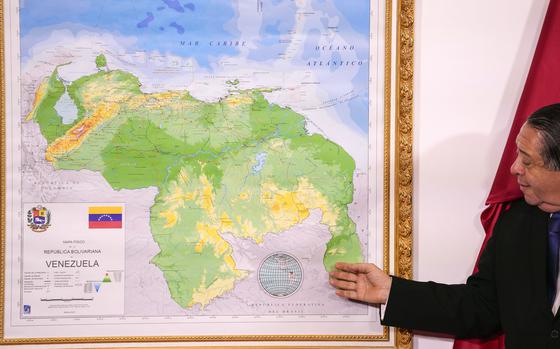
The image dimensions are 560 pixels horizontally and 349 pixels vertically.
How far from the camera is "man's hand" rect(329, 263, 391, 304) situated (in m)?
1.82

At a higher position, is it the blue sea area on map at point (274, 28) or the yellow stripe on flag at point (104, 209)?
the blue sea area on map at point (274, 28)

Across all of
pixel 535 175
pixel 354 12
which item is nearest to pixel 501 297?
pixel 535 175

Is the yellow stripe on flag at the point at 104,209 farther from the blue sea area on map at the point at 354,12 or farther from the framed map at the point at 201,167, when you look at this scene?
the blue sea area on map at the point at 354,12

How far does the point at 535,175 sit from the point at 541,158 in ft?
0.18

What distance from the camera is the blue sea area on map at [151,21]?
5.96ft

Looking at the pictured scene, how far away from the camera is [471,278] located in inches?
71.1

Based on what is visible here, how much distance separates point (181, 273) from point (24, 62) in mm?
879

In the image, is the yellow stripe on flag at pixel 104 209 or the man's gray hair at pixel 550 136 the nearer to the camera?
the man's gray hair at pixel 550 136

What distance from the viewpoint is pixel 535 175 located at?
61.4 inches

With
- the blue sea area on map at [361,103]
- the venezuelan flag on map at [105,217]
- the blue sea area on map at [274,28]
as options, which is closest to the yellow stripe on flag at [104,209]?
the venezuelan flag on map at [105,217]

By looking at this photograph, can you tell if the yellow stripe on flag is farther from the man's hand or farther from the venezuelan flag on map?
the man's hand

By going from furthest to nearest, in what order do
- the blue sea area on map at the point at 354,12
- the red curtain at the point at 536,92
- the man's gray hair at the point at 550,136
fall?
the blue sea area on map at the point at 354,12 < the red curtain at the point at 536,92 < the man's gray hair at the point at 550,136

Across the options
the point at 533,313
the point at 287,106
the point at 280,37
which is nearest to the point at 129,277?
the point at 287,106

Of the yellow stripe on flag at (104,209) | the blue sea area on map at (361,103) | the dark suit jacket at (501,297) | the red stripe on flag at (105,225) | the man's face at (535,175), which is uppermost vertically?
the blue sea area on map at (361,103)
